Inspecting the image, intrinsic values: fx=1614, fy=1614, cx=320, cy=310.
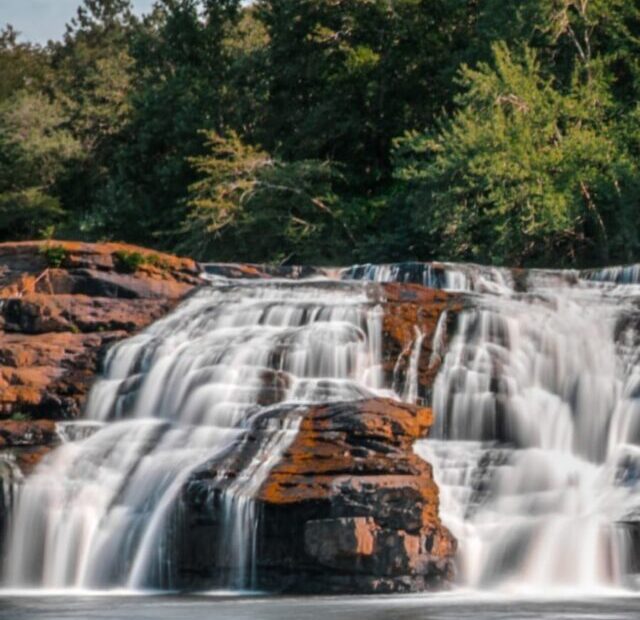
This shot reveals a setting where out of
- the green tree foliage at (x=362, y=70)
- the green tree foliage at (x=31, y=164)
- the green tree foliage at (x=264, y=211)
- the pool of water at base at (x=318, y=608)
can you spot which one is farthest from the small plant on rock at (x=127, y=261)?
the green tree foliage at (x=31, y=164)

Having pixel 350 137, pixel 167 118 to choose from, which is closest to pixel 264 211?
pixel 350 137

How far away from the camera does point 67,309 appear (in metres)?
28.9

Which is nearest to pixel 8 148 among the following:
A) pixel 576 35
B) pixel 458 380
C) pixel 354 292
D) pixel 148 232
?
pixel 148 232

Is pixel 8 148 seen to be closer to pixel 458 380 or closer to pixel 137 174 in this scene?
pixel 137 174

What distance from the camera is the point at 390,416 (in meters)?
21.9

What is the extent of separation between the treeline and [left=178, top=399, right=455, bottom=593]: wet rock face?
1785 centimetres

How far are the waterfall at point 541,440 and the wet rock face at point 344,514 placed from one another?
1093 mm

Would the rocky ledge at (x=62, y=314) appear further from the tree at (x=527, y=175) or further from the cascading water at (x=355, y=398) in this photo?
the tree at (x=527, y=175)

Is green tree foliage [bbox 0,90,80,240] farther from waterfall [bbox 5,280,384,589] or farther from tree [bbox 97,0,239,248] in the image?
waterfall [bbox 5,280,384,589]

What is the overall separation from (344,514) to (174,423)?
192 inches

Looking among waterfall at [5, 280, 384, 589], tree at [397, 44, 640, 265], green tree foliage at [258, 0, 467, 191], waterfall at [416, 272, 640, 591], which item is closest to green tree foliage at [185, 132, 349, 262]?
green tree foliage at [258, 0, 467, 191]

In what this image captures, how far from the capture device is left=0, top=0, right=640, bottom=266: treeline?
1586 inches

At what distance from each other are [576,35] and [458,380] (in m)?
20.6

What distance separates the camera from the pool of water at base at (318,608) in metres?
18.0
